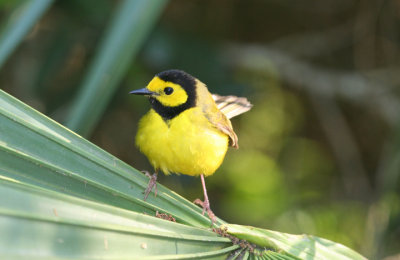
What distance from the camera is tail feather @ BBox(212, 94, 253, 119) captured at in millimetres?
3477

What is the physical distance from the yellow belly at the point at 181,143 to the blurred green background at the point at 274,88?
4.58 ft

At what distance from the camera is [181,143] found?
2535mm

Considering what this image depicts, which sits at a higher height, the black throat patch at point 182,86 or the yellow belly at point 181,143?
the black throat patch at point 182,86

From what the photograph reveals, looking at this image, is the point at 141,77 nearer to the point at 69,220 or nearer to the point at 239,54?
the point at 239,54

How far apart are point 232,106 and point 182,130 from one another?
3.22 feet

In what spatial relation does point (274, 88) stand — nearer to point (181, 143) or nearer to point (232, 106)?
point (232, 106)

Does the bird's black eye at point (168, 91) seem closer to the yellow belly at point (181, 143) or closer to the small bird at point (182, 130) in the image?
the small bird at point (182, 130)

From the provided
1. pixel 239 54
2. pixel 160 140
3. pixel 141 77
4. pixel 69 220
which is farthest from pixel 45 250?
pixel 239 54

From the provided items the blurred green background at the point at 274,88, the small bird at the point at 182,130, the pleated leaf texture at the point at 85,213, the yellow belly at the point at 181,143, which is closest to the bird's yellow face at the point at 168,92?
the small bird at the point at 182,130

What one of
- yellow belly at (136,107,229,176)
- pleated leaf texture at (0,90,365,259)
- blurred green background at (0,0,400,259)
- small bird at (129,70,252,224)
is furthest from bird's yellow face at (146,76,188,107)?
blurred green background at (0,0,400,259)

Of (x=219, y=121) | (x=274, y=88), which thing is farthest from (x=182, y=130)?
(x=274, y=88)

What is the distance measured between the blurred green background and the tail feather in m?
0.51

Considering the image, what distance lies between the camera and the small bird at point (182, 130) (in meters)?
2.54

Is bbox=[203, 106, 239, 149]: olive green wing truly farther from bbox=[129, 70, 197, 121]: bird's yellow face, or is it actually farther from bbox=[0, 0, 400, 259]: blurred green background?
bbox=[0, 0, 400, 259]: blurred green background
